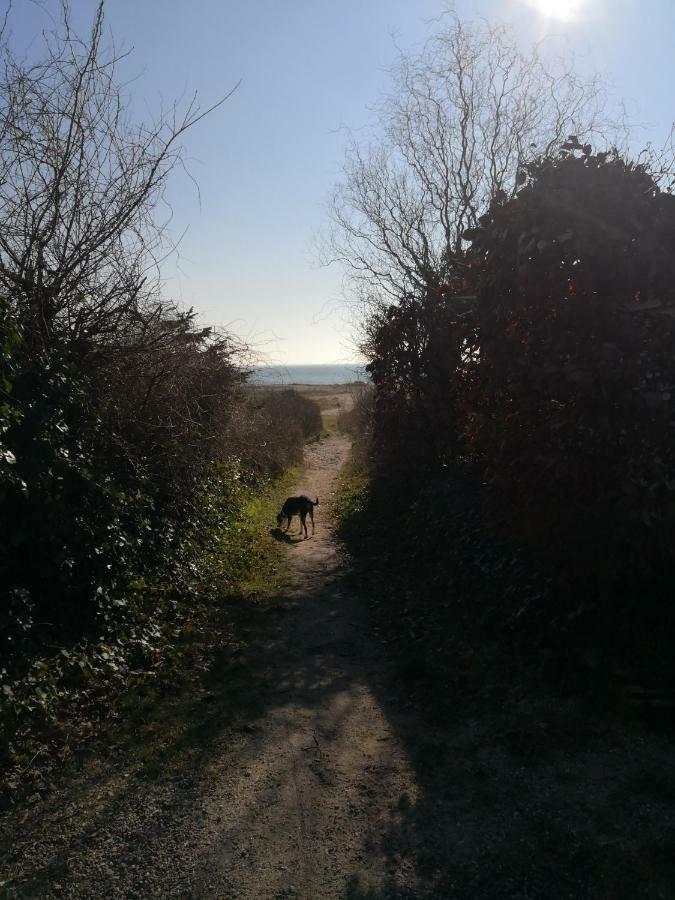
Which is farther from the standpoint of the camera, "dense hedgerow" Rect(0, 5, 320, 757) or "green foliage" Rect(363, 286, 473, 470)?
"green foliage" Rect(363, 286, 473, 470)

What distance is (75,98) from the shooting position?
8594 mm

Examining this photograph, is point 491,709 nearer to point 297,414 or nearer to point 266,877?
point 266,877

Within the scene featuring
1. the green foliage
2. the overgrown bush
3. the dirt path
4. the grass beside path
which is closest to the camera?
the dirt path

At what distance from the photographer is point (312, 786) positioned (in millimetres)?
5066

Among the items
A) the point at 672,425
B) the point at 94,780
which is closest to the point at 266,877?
the point at 94,780

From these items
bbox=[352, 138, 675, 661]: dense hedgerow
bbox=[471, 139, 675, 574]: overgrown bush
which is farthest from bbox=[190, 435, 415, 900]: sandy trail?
bbox=[471, 139, 675, 574]: overgrown bush

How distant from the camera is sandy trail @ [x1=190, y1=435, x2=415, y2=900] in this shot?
13.4 feet

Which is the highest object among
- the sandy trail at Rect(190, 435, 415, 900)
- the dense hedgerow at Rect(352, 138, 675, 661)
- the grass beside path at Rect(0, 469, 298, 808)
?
the dense hedgerow at Rect(352, 138, 675, 661)

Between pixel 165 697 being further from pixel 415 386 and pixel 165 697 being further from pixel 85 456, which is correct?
pixel 415 386

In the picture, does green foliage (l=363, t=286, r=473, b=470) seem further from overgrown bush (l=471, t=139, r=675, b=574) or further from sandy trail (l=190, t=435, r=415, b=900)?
overgrown bush (l=471, t=139, r=675, b=574)

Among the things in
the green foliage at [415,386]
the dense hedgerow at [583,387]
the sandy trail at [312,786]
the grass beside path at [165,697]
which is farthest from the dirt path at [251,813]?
the green foliage at [415,386]

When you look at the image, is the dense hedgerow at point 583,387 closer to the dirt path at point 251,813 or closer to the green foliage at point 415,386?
the dirt path at point 251,813

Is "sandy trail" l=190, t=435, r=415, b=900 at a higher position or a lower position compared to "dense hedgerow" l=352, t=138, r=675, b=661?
lower

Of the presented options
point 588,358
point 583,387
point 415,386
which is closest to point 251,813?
point 583,387
